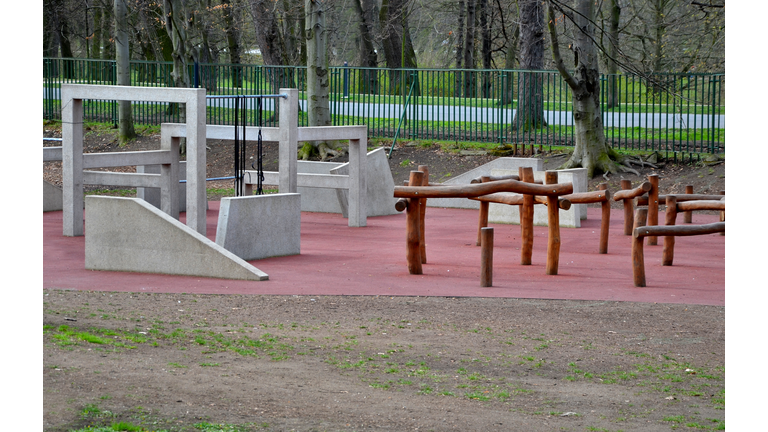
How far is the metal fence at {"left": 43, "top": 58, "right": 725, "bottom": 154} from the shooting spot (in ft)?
68.3

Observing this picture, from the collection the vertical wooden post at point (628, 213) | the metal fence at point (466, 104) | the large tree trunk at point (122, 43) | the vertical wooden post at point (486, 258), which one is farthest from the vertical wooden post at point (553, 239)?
the large tree trunk at point (122, 43)

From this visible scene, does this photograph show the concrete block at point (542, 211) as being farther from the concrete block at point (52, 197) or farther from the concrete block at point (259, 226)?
the concrete block at point (52, 197)

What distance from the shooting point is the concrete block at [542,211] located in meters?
14.6

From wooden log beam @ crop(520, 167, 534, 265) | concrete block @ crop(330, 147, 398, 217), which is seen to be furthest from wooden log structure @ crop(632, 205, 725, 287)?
concrete block @ crop(330, 147, 398, 217)

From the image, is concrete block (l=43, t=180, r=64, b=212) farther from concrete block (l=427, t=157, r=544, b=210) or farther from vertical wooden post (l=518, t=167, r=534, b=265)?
vertical wooden post (l=518, t=167, r=534, b=265)

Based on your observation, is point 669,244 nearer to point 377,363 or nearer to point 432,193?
point 432,193

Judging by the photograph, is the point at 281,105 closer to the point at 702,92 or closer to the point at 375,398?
the point at 375,398

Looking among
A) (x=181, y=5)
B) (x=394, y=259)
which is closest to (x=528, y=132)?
(x=181, y=5)

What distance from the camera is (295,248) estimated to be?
11.4 m

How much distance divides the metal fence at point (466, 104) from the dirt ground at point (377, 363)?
1306 centimetres

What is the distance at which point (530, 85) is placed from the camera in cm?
2211

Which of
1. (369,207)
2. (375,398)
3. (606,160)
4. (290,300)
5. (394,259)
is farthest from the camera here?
(606,160)

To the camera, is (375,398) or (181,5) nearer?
(375,398)

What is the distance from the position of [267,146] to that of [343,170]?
9.99 metres
